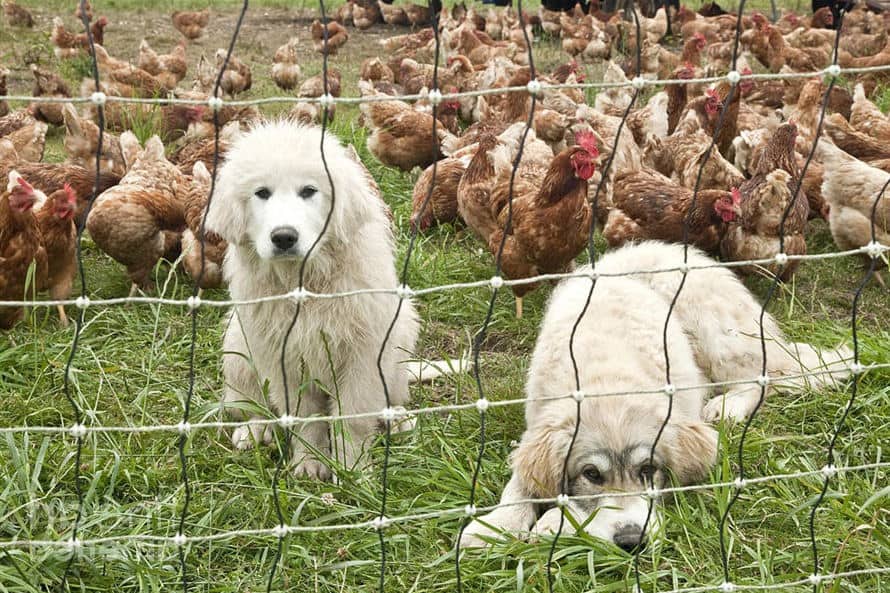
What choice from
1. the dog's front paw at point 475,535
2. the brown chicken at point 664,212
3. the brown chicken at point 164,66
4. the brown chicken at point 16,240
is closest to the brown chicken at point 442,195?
the brown chicken at point 664,212

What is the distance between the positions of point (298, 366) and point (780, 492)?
2.00 m

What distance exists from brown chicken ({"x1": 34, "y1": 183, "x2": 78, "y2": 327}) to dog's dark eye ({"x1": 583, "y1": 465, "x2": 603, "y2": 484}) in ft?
10.8

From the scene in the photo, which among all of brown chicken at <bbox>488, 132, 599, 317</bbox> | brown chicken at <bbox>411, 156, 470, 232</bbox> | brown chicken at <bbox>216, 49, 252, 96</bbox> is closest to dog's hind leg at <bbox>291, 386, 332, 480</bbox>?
brown chicken at <bbox>488, 132, 599, 317</bbox>

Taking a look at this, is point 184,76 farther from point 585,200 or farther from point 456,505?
point 456,505

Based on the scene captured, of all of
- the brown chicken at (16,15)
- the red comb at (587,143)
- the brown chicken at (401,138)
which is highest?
the red comb at (587,143)

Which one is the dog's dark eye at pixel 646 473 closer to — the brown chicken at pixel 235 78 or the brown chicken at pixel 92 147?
the brown chicken at pixel 92 147

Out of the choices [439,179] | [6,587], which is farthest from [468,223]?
[6,587]

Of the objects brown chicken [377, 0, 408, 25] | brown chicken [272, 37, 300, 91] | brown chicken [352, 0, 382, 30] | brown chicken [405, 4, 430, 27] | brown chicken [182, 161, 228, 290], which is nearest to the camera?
brown chicken [182, 161, 228, 290]

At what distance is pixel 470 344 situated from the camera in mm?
5070

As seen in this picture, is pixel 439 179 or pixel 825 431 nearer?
pixel 825 431

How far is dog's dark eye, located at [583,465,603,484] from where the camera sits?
3.37m

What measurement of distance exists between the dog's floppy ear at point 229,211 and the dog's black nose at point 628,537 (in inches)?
74.0

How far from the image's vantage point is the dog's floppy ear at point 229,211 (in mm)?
3811

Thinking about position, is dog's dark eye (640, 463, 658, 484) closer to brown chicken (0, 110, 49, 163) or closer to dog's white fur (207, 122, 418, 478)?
dog's white fur (207, 122, 418, 478)
